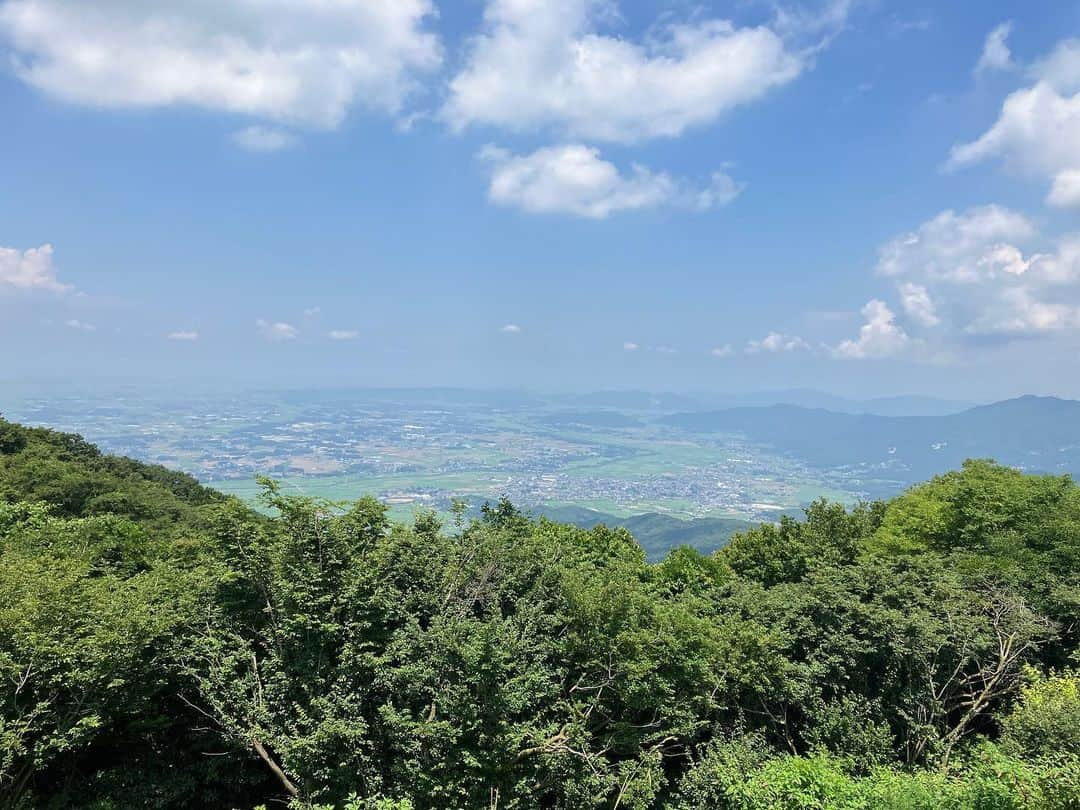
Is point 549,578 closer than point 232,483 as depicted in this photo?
Yes

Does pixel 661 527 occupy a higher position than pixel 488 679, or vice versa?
pixel 488 679

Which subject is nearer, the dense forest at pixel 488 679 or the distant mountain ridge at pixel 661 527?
the dense forest at pixel 488 679

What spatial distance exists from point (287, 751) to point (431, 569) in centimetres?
438

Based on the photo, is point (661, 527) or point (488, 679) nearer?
point (488, 679)

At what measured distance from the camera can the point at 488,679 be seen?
9.50 metres

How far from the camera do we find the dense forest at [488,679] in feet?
28.2

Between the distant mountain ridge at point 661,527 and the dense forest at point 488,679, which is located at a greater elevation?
the dense forest at point 488,679

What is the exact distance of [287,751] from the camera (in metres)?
8.42

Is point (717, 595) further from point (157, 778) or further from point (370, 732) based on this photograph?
point (157, 778)

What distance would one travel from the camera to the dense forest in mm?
8602

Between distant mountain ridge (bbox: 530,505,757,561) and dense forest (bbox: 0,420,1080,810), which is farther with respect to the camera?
distant mountain ridge (bbox: 530,505,757,561)

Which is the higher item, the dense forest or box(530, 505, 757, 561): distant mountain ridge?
the dense forest

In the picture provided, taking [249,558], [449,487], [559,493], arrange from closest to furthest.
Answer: [249,558], [449,487], [559,493]

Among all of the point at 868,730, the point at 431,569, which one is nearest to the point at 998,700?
the point at 868,730
